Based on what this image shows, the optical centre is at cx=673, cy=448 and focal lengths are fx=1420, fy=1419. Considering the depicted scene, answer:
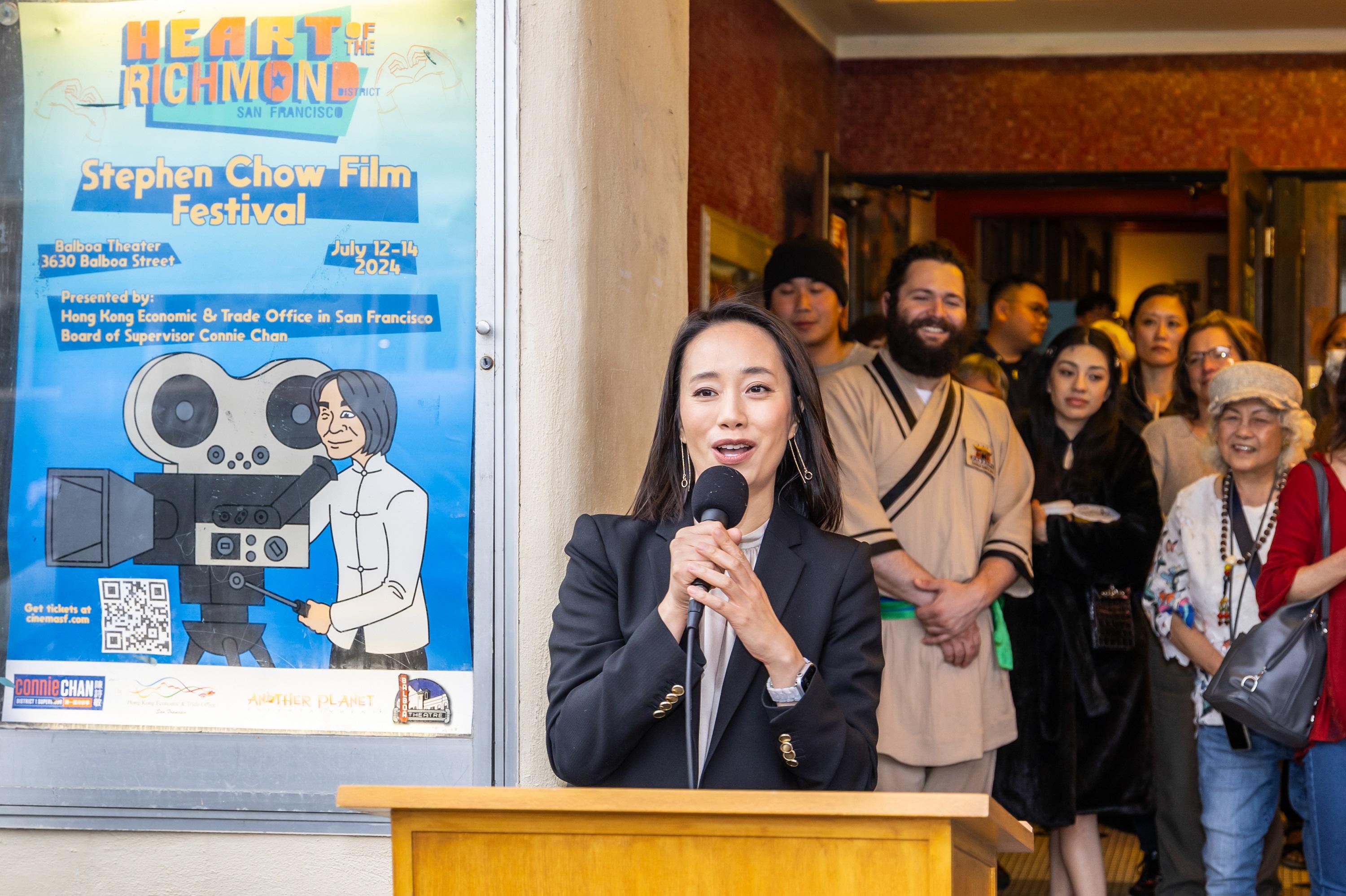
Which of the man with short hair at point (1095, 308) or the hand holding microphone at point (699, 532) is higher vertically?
the man with short hair at point (1095, 308)

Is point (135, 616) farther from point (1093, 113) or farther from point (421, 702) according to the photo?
point (1093, 113)

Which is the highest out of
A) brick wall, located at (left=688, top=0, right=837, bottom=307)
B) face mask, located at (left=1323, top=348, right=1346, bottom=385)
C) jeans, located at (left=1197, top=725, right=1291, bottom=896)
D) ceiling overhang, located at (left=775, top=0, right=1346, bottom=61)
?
ceiling overhang, located at (left=775, top=0, right=1346, bottom=61)

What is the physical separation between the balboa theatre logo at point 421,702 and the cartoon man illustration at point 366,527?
0.21 feet

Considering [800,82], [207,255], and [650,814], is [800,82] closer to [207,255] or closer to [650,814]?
[207,255]

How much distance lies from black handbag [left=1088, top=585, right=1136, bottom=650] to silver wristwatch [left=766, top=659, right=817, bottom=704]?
2596mm

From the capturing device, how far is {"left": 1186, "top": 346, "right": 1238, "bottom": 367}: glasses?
4.88 m

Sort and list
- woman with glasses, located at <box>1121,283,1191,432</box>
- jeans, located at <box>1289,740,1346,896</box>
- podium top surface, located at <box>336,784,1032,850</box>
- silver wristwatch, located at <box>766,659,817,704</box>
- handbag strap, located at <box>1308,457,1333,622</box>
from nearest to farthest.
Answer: podium top surface, located at <box>336,784,1032,850</box> < silver wristwatch, located at <box>766,659,817,704</box> < jeans, located at <box>1289,740,1346,896</box> < handbag strap, located at <box>1308,457,1333,622</box> < woman with glasses, located at <box>1121,283,1191,432</box>

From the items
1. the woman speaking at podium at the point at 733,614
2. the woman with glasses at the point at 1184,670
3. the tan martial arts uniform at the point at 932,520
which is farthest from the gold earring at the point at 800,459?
the woman with glasses at the point at 1184,670

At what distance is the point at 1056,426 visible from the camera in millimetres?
4617

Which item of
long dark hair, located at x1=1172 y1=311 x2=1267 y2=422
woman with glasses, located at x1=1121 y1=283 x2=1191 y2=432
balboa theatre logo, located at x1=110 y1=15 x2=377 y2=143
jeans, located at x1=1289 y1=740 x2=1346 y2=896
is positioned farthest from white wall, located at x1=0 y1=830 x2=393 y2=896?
woman with glasses, located at x1=1121 y1=283 x2=1191 y2=432

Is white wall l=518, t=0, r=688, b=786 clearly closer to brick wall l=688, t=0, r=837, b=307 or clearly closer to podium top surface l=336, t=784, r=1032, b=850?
podium top surface l=336, t=784, r=1032, b=850

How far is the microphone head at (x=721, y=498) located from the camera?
200cm

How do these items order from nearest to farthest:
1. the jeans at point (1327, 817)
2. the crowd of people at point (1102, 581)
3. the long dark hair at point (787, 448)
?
the long dark hair at point (787, 448) < the jeans at point (1327, 817) < the crowd of people at point (1102, 581)

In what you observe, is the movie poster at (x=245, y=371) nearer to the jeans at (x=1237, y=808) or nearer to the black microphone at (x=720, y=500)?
the black microphone at (x=720, y=500)
